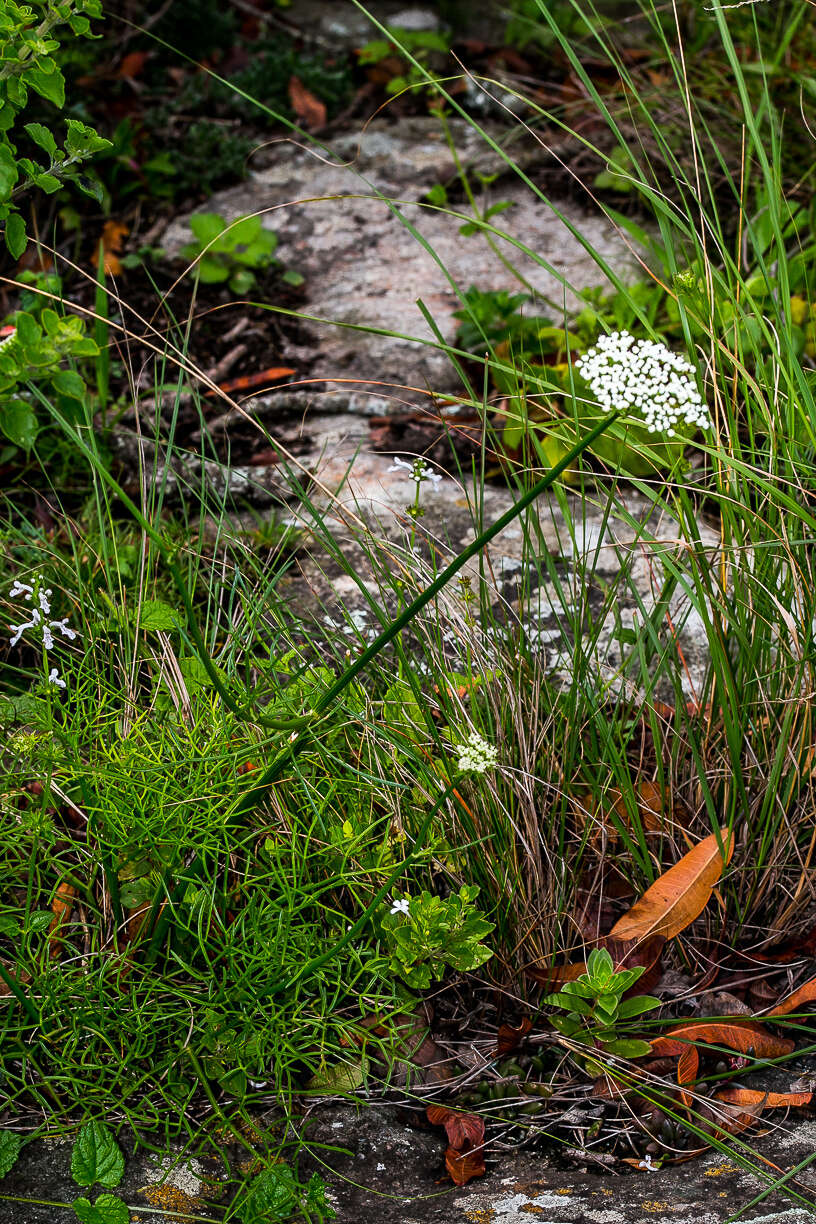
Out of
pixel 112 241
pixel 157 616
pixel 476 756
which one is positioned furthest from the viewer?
pixel 112 241

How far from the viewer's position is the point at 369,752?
184 cm

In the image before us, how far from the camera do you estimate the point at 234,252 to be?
140 inches

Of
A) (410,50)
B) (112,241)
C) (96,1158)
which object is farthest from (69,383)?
(410,50)

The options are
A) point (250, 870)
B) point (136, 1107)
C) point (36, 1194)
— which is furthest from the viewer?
point (250, 870)

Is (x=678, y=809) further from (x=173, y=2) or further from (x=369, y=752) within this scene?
(x=173, y=2)

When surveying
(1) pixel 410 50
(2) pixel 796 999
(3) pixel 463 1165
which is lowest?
(3) pixel 463 1165

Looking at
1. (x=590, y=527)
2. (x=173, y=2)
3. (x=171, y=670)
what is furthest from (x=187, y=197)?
(x=171, y=670)

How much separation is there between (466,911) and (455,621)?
0.60 meters

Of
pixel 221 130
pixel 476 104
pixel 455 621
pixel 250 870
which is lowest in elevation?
pixel 250 870

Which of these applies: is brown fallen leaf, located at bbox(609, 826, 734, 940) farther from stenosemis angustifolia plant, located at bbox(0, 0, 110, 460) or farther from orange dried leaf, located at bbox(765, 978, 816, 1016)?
stenosemis angustifolia plant, located at bbox(0, 0, 110, 460)

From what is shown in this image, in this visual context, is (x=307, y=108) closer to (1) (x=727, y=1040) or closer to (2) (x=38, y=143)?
(2) (x=38, y=143)

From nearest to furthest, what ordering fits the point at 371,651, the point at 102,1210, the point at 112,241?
the point at 371,651
the point at 102,1210
the point at 112,241

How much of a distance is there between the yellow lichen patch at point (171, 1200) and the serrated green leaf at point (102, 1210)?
0.05 m

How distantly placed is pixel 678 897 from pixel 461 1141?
1.69ft
